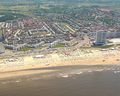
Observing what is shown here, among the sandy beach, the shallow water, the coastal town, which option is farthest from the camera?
the coastal town

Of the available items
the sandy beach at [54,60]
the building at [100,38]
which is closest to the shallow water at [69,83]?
the sandy beach at [54,60]

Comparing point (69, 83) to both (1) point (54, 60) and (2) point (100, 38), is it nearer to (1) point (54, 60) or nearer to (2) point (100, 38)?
(1) point (54, 60)

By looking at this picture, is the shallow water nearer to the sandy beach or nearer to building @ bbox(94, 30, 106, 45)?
the sandy beach

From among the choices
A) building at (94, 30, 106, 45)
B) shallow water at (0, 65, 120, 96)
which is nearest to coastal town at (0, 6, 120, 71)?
building at (94, 30, 106, 45)

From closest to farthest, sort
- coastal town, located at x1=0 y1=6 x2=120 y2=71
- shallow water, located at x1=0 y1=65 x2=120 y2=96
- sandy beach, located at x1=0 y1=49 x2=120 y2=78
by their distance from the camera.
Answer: shallow water, located at x1=0 y1=65 x2=120 y2=96 → sandy beach, located at x1=0 y1=49 x2=120 y2=78 → coastal town, located at x1=0 y1=6 x2=120 y2=71

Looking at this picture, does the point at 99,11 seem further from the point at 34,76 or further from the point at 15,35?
the point at 34,76

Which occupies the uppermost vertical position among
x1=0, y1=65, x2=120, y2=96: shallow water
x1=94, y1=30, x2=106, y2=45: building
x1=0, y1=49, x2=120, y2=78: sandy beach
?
x1=94, y1=30, x2=106, y2=45: building

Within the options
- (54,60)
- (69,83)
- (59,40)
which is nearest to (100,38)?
(59,40)
